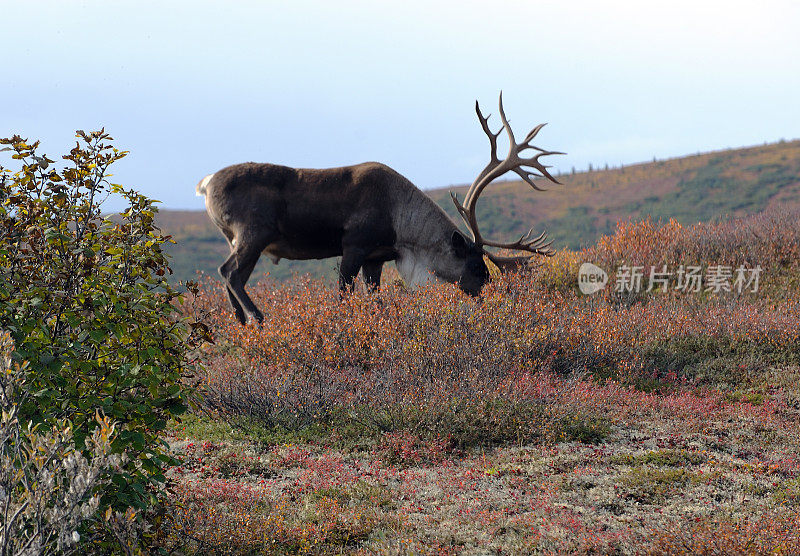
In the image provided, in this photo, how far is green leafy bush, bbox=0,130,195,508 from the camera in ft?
12.5

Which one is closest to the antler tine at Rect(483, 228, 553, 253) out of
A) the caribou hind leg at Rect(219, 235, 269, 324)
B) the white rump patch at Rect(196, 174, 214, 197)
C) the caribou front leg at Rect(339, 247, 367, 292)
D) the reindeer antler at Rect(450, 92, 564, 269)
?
the reindeer antler at Rect(450, 92, 564, 269)

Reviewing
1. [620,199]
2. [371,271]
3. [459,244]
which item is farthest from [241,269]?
[620,199]

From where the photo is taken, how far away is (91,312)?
3.96 m

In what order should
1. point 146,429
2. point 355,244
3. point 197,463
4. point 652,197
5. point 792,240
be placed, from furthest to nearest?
point 652,197
point 792,240
point 355,244
point 197,463
point 146,429

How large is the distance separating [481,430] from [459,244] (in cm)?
506

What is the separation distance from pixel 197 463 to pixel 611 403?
13.3 feet

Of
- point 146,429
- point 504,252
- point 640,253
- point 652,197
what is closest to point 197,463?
point 146,429

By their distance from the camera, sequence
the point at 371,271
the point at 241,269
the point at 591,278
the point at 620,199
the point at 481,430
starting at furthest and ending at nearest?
the point at 620,199 → the point at 591,278 → the point at 371,271 → the point at 241,269 → the point at 481,430

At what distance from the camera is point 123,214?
4184 mm

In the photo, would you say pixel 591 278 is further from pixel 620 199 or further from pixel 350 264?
pixel 620 199

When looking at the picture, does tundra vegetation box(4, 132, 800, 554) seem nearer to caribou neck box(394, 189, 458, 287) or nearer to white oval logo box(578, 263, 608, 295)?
caribou neck box(394, 189, 458, 287)

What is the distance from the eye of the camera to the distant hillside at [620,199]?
1468 inches

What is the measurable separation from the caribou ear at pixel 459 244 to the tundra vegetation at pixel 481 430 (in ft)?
2.05

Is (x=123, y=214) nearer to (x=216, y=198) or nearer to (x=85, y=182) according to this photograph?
(x=85, y=182)
